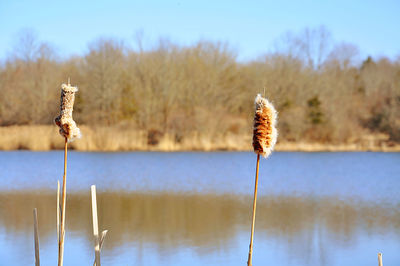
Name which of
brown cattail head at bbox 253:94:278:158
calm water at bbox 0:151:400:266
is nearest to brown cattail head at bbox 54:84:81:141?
brown cattail head at bbox 253:94:278:158

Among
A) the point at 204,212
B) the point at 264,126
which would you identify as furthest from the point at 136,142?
the point at 264,126

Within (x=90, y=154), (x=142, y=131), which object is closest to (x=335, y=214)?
(x=90, y=154)

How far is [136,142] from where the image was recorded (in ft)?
83.8

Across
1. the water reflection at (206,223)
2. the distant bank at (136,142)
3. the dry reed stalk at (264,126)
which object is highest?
the dry reed stalk at (264,126)

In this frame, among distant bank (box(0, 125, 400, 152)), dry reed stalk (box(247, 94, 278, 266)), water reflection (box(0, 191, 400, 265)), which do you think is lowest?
water reflection (box(0, 191, 400, 265))

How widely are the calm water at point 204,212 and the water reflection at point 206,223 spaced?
0.06 ft

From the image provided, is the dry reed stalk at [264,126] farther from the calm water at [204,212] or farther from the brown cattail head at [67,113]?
the calm water at [204,212]

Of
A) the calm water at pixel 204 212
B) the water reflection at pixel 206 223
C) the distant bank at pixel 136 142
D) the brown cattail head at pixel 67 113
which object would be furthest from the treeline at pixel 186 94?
the brown cattail head at pixel 67 113

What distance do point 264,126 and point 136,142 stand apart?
23.1 metres

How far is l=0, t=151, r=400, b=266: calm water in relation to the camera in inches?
287

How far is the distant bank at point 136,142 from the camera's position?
2436 centimetres

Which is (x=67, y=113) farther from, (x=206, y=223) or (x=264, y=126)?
(x=206, y=223)

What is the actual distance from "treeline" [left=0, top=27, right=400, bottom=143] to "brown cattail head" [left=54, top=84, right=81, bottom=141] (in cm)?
2464

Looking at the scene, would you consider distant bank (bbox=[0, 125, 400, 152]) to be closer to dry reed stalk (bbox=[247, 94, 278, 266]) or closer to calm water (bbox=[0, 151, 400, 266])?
calm water (bbox=[0, 151, 400, 266])
